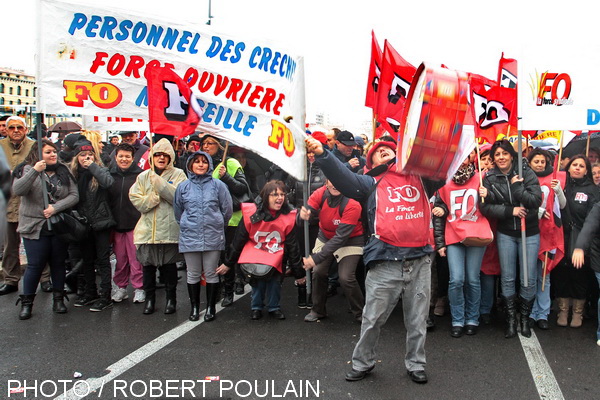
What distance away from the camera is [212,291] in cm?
555

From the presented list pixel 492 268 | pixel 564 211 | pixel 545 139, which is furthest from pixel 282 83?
pixel 545 139

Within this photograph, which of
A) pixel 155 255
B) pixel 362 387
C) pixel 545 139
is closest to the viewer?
pixel 362 387

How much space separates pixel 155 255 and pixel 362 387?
2997mm

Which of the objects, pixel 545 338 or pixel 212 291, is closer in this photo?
pixel 545 338

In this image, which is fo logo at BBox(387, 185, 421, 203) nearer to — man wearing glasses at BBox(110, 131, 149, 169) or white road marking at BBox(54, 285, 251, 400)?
white road marking at BBox(54, 285, 251, 400)

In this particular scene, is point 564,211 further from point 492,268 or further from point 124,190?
point 124,190

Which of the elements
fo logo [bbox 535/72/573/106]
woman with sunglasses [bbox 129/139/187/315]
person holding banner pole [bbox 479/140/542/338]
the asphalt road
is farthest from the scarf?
woman with sunglasses [bbox 129/139/187/315]

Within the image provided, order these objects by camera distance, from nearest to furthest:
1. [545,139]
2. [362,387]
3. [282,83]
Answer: [362,387]
[282,83]
[545,139]

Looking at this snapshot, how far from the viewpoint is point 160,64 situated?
5000 mm

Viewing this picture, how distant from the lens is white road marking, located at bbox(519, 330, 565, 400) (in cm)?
377

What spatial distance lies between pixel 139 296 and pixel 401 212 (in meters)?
3.77

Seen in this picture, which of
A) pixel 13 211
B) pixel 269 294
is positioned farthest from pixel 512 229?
pixel 13 211

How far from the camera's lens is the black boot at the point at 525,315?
5.02 metres

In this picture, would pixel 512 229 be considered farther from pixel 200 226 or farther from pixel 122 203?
pixel 122 203
